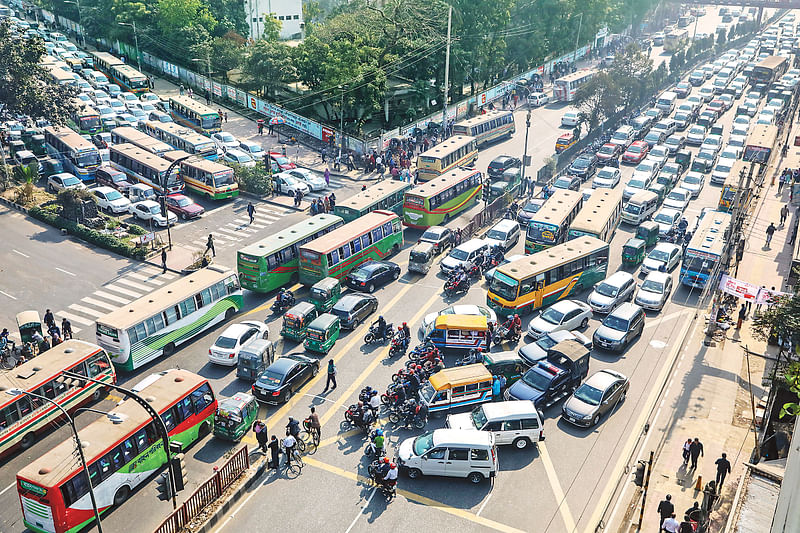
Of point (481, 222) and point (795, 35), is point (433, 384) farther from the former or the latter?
point (795, 35)

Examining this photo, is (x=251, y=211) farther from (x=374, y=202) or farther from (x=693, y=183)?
(x=693, y=183)

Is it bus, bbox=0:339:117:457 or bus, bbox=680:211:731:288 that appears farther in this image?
bus, bbox=680:211:731:288

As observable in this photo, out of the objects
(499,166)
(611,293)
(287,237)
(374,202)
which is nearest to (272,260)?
Answer: (287,237)

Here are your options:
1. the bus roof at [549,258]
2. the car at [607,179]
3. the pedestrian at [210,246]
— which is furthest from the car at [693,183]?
the pedestrian at [210,246]

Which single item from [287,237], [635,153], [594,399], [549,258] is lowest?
[594,399]

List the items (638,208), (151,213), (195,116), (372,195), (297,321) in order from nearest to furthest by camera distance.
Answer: (297,321)
(372,195)
(151,213)
(638,208)
(195,116)

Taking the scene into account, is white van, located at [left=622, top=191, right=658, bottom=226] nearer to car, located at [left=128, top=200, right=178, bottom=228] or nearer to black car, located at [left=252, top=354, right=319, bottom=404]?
black car, located at [left=252, top=354, right=319, bottom=404]

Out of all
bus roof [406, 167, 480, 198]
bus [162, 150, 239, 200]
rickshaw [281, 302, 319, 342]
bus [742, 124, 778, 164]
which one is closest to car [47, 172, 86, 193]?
bus [162, 150, 239, 200]

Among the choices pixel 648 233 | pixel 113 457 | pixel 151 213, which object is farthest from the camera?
pixel 151 213
